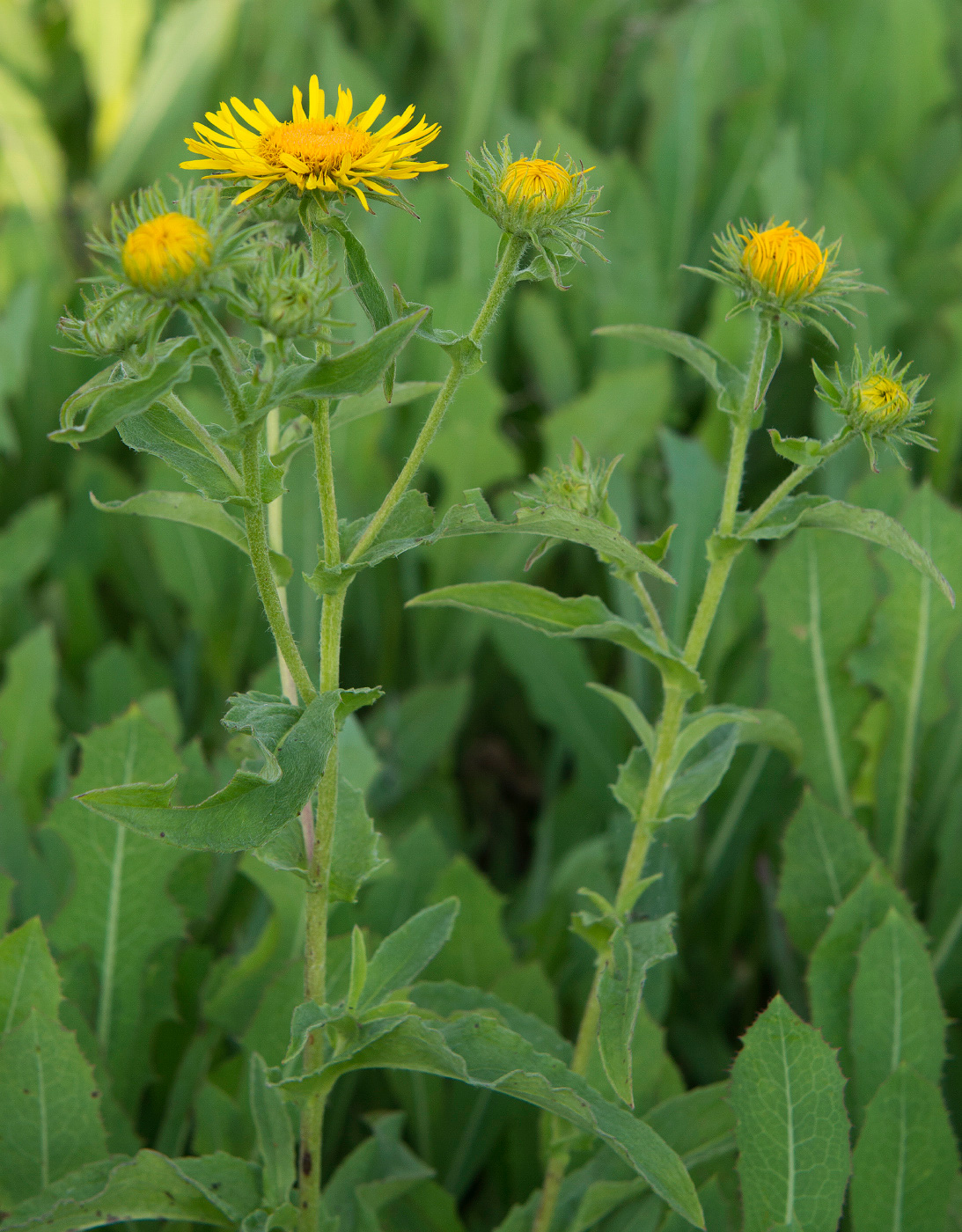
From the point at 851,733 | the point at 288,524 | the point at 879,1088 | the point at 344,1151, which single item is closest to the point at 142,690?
the point at 288,524

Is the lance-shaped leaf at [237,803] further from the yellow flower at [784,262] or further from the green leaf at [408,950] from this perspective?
the yellow flower at [784,262]

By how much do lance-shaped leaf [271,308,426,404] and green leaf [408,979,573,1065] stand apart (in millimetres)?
694

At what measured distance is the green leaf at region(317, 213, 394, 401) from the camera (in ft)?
3.02

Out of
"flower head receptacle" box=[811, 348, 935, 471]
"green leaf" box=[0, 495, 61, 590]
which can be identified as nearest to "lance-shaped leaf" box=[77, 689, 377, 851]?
"flower head receptacle" box=[811, 348, 935, 471]

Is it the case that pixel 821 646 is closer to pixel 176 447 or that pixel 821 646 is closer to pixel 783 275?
pixel 783 275

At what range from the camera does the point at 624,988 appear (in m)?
0.97

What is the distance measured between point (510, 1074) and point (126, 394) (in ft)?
2.00

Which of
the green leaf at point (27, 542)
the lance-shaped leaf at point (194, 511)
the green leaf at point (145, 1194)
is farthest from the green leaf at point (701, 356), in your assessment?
the green leaf at point (27, 542)

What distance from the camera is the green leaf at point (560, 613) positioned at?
102 cm

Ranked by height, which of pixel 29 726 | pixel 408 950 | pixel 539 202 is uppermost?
pixel 539 202

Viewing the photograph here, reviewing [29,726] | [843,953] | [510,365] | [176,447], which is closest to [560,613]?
[176,447]

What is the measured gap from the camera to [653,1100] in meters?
1.33

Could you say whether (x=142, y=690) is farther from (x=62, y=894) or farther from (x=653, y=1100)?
(x=653, y=1100)

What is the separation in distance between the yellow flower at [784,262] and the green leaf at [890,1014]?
72 cm
